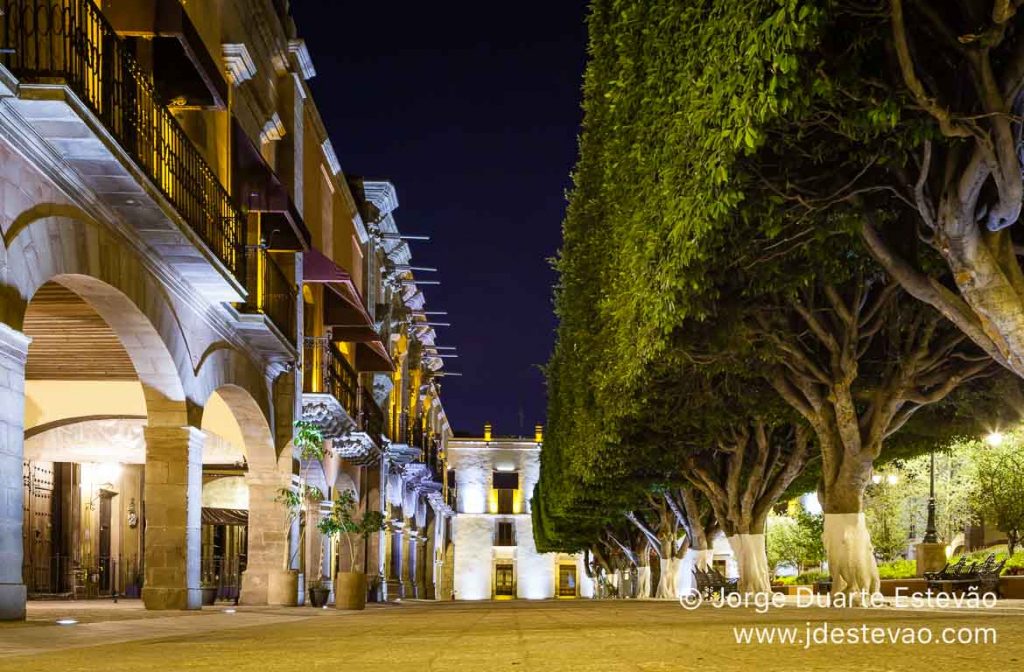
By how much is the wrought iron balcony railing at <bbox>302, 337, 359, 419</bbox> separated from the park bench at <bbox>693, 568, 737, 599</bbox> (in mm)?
9566

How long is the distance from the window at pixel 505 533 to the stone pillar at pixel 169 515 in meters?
76.8

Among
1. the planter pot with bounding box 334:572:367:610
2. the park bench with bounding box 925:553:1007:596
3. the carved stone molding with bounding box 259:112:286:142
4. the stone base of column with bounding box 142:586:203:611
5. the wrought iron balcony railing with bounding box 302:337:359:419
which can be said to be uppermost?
the carved stone molding with bounding box 259:112:286:142

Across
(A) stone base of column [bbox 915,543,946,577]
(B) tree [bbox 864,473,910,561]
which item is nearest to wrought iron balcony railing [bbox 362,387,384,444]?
(A) stone base of column [bbox 915,543,946,577]

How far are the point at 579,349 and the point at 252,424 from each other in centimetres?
777

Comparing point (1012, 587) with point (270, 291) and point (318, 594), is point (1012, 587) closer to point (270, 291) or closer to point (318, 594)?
point (318, 594)

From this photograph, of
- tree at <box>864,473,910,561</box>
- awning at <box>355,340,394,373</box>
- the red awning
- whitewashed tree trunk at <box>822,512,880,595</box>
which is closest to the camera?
whitewashed tree trunk at <box>822,512,880,595</box>

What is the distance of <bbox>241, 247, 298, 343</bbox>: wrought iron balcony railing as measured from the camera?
20.7 metres

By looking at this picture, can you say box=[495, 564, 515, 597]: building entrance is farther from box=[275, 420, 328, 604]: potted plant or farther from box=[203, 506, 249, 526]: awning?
box=[275, 420, 328, 604]: potted plant

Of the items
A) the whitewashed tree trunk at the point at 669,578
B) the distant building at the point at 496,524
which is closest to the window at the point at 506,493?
the distant building at the point at 496,524

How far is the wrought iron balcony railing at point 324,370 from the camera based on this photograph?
87.2ft

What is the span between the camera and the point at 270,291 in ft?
72.9

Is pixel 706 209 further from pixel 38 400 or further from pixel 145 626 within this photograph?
pixel 38 400

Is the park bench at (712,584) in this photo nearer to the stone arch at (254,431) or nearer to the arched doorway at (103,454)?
the stone arch at (254,431)

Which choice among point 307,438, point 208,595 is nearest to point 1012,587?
point 307,438
